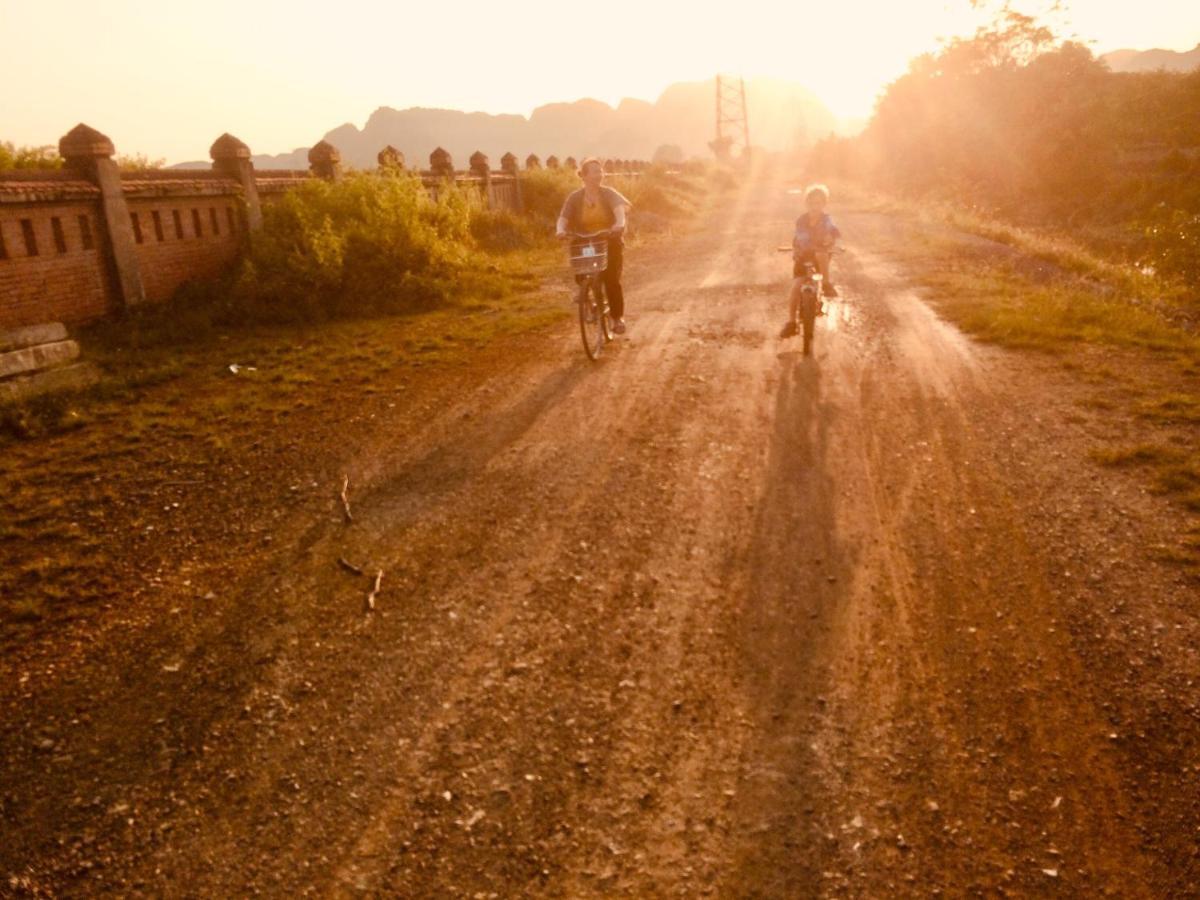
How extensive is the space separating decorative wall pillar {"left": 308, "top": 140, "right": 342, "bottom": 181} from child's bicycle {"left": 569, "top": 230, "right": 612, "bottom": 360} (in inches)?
334

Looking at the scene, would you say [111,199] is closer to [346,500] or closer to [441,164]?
[346,500]

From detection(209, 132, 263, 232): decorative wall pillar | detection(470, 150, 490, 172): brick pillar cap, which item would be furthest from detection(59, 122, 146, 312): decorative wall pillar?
detection(470, 150, 490, 172): brick pillar cap

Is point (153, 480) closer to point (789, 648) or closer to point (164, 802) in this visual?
point (164, 802)

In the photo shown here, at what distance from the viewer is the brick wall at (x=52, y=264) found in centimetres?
985

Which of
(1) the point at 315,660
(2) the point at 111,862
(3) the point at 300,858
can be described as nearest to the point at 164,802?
(2) the point at 111,862

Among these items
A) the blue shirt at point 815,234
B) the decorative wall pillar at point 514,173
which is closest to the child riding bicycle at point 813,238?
the blue shirt at point 815,234

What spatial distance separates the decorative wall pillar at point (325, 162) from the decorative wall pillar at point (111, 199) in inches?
179

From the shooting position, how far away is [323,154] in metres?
15.5

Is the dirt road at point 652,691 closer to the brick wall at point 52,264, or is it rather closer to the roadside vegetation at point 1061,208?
the roadside vegetation at point 1061,208

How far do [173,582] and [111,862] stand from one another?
219 cm

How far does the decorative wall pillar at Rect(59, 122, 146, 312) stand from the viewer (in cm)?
1087

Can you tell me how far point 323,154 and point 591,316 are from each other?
9.25m

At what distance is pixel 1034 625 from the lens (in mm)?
4121

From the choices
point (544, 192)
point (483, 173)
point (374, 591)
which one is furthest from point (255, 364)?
point (544, 192)
